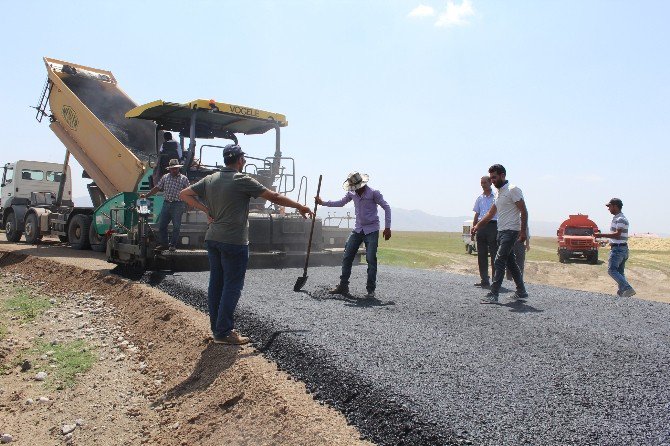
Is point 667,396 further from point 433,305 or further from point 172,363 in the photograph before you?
point 172,363

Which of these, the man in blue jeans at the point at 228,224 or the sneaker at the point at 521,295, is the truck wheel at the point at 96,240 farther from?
the sneaker at the point at 521,295

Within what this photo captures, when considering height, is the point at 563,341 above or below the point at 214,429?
above

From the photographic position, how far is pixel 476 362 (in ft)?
12.6

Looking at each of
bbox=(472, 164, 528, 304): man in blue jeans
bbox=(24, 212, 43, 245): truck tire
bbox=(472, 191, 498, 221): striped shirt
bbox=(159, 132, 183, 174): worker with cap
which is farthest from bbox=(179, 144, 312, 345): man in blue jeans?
bbox=(24, 212, 43, 245): truck tire

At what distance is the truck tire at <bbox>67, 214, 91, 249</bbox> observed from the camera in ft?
39.9

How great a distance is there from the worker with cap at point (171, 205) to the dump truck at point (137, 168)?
0.15 meters

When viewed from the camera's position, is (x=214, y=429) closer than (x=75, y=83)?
Yes

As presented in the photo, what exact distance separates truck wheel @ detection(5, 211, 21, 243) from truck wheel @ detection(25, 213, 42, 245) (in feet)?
2.59

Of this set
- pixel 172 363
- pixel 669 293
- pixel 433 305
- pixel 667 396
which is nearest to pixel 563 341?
pixel 667 396

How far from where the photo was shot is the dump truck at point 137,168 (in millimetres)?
8695

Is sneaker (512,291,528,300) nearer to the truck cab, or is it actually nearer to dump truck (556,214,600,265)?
the truck cab

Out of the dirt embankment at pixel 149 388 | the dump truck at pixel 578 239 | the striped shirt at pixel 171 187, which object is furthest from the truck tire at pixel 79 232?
the dump truck at pixel 578 239

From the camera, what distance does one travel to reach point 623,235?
812cm

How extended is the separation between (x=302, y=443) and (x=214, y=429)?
952 millimetres
